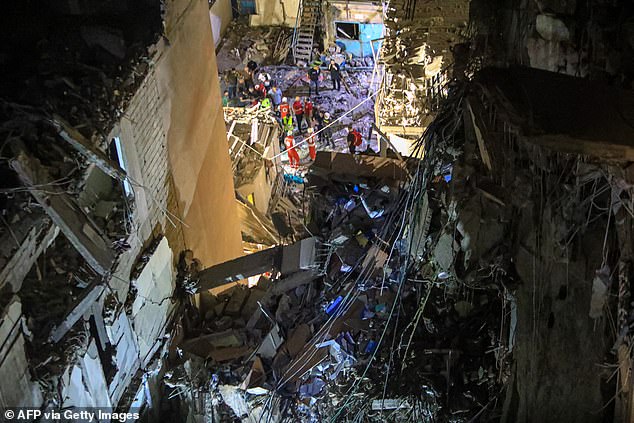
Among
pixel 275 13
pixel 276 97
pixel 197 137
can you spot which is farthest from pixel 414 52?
pixel 275 13

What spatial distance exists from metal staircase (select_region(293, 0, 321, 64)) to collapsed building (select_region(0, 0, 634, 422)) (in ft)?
51.1

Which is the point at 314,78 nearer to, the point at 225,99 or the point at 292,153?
the point at 225,99

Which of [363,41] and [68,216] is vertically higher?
[363,41]

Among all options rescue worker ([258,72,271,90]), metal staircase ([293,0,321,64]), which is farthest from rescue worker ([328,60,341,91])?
rescue worker ([258,72,271,90])

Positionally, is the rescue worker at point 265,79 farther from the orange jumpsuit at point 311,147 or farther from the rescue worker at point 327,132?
the orange jumpsuit at point 311,147

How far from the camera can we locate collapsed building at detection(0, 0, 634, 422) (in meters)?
5.17

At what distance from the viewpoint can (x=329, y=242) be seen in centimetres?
934

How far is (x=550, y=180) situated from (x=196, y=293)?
6.87 metres

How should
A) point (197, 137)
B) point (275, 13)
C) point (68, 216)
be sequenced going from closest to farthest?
point (68, 216)
point (197, 137)
point (275, 13)

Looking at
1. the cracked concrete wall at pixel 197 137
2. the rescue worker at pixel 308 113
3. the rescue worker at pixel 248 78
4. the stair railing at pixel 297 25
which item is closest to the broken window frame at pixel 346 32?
the stair railing at pixel 297 25

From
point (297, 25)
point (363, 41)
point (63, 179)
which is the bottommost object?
point (63, 179)

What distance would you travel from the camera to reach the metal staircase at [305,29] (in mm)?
27766

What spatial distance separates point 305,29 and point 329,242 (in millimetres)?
20629

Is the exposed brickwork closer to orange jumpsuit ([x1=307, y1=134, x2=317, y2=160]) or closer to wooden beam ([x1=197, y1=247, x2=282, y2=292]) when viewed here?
wooden beam ([x1=197, y1=247, x2=282, y2=292])
